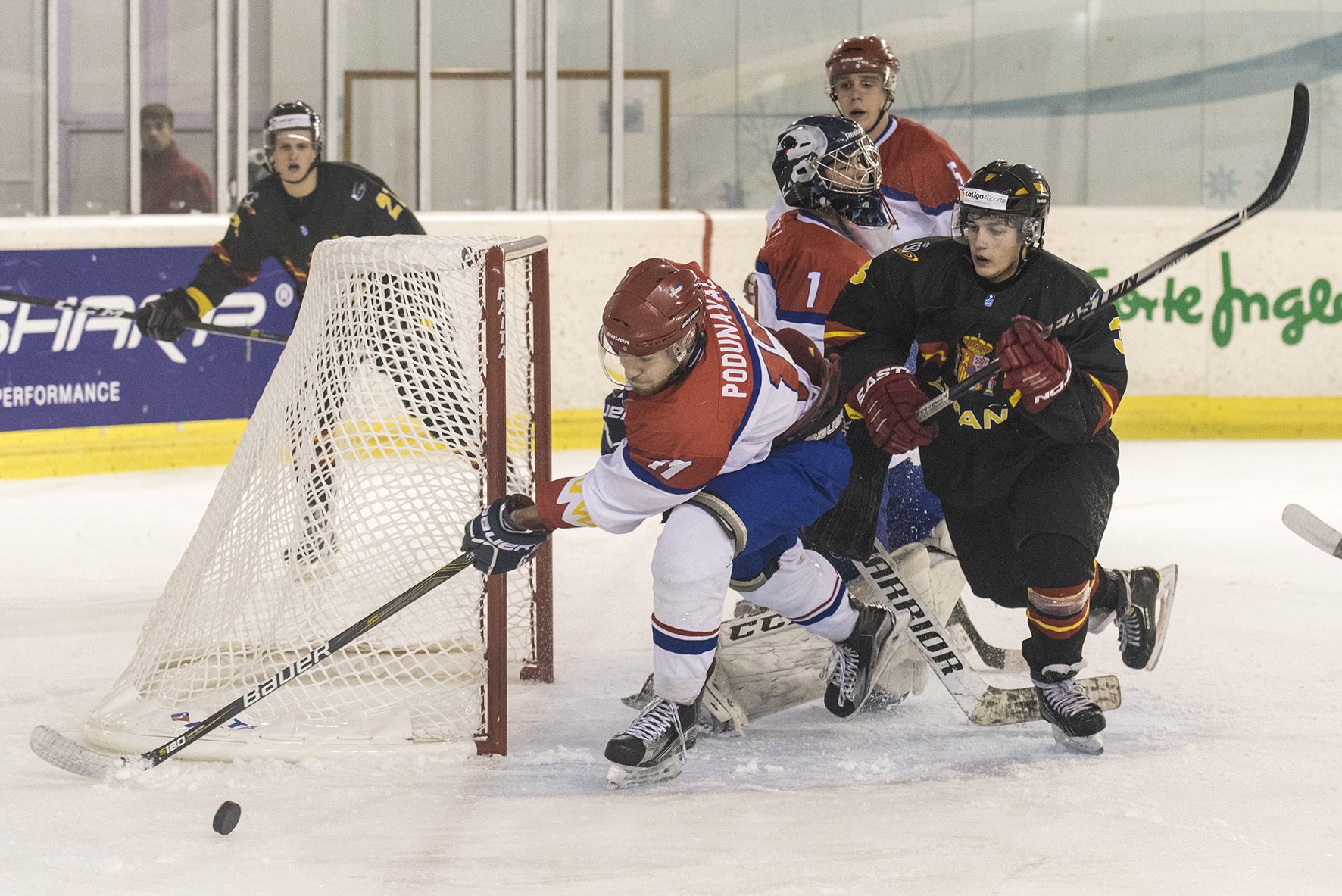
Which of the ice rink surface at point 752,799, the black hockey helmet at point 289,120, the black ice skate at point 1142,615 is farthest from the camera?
the black hockey helmet at point 289,120

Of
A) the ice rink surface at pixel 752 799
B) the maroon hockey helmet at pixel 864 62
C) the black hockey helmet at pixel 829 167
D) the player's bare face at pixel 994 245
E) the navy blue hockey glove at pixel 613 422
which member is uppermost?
the maroon hockey helmet at pixel 864 62

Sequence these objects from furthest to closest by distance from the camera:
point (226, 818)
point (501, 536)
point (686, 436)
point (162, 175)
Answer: point (162, 175) < point (501, 536) < point (686, 436) < point (226, 818)

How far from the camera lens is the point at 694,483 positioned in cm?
244

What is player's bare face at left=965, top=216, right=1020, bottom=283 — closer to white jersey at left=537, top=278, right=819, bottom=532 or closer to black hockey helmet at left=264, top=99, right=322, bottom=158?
white jersey at left=537, top=278, right=819, bottom=532

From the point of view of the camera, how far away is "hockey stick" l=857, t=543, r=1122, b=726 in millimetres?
2875

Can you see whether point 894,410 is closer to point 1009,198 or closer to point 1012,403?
point 1012,403

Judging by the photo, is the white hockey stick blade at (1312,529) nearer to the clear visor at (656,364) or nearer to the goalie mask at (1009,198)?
the goalie mask at (1009,198)

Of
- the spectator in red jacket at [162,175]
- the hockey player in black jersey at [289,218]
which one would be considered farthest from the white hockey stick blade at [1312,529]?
the spectator in red jacket at [162,175]

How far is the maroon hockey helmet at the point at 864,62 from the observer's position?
3.97 metres

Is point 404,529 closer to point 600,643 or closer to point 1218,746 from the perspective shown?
point 600,643

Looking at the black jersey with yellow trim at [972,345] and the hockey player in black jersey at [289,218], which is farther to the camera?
the hockey player in black jersey at [289,218]

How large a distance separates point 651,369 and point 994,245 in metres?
0.69

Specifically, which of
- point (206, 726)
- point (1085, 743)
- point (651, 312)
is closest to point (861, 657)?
point (1085, 743)

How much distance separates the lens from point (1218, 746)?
2.78 meters
